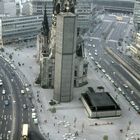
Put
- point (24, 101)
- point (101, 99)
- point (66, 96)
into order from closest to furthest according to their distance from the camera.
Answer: point (101, 99), point (24, 101), point (66, 96)

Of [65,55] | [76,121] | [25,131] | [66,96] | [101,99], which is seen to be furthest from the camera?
[66,96]

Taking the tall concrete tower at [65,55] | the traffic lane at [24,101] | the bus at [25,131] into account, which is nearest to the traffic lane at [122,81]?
the tall concrete tower at [65,55]

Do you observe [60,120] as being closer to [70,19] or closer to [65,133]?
[65,133]

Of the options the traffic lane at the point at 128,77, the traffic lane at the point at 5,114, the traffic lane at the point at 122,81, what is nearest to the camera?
the traffic lane at the point at 5,114

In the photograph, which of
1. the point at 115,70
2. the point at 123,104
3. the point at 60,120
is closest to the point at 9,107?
the point at 60,120

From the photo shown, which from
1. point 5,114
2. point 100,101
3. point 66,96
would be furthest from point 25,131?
point 100,101

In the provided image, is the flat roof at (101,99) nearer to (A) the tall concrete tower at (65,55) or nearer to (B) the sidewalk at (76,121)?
(B) the sidewalk at (76,121)

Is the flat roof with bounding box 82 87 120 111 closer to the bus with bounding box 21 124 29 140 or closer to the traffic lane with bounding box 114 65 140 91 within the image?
the traffic lane with bounding box 114 65 140 91

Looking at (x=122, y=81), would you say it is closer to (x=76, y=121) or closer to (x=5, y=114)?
(x=76, y=121)

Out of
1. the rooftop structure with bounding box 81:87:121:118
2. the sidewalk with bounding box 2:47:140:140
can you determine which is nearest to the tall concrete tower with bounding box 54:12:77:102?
the sidewalk with bounding box 2:47:140:140
